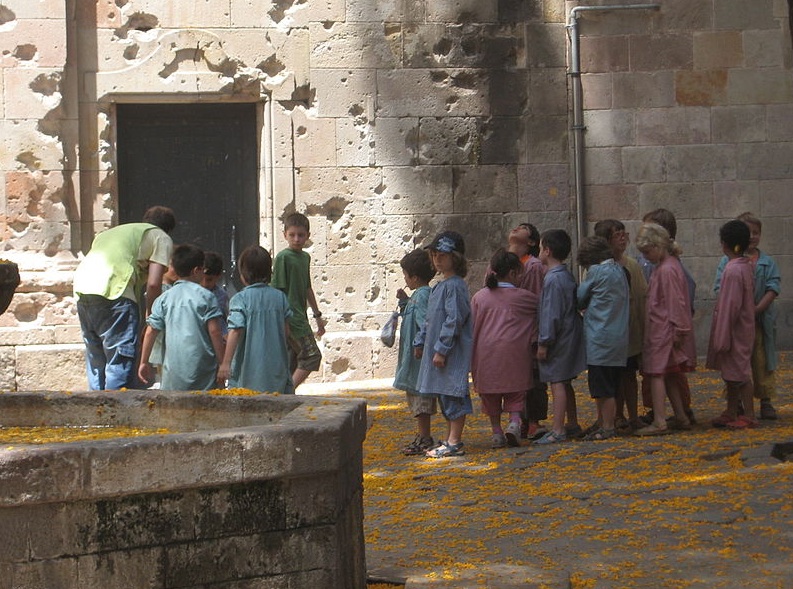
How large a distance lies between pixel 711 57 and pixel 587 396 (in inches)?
156

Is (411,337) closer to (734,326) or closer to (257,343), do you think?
(257,343)

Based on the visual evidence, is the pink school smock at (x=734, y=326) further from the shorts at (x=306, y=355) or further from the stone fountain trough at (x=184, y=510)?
the stone fountain trough at (x=184, y=510)

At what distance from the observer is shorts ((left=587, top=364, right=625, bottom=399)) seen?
876 centimetres

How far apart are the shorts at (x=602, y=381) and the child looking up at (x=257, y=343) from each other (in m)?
1.96

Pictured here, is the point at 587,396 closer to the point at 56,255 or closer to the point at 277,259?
the point at 277,259

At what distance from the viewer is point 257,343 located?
8141 mm

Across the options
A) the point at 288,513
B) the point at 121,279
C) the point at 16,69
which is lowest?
the point at 288,513

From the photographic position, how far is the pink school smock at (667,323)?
348 inches

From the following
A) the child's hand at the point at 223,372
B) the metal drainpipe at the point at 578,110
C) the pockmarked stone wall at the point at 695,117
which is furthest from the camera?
the pockmarked stone wall at the point at 695,117

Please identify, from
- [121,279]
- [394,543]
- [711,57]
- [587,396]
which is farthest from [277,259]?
[711,57]

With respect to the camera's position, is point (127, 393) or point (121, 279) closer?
point (127, 393)

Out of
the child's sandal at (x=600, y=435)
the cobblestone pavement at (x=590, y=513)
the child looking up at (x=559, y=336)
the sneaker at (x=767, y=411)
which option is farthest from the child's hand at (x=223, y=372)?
the sneaker at (x=767, y=411)

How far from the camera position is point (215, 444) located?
425 cm

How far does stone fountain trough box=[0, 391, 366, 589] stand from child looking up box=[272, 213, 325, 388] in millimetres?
5038
